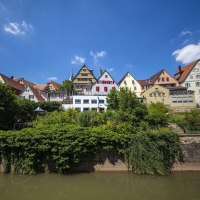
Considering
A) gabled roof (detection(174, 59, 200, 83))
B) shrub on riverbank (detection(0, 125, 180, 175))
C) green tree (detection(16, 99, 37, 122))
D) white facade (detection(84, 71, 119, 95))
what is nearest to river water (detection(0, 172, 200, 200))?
shrub on riverbank (detection(0, 125, 180, 175))

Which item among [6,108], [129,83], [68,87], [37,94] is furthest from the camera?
[129,83]

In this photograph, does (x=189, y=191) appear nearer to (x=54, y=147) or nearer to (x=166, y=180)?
(x=166, y=180)

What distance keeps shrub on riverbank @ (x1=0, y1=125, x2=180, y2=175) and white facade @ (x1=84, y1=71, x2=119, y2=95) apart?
23.7 metres

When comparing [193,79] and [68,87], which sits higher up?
[193,79]

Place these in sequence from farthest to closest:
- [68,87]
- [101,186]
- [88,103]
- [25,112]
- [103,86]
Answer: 1. [68,87]
2. [103,86]
3. [88,103]
4. [25,112]
5. [101,186]

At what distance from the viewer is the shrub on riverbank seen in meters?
15.7

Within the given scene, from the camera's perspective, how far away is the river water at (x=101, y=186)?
1109 cm

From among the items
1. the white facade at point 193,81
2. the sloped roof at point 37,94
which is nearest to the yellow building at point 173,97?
the white facade at point 193,81

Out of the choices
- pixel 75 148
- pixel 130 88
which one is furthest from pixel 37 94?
pixel 75 148

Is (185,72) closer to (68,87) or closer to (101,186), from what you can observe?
(68,87)

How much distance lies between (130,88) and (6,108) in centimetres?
2384

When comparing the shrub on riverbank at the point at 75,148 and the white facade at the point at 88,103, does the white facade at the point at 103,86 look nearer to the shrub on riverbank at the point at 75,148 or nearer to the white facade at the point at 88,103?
the white facade at the point at 88,103

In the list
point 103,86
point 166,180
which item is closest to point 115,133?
point 166,180

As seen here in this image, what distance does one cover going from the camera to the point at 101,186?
12828 mm
